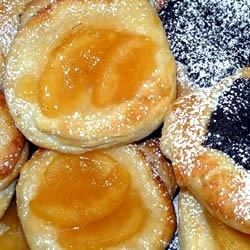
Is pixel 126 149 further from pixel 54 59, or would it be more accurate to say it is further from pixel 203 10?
pixel 203 10

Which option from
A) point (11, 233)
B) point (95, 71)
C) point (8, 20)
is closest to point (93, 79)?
point (95, 71)

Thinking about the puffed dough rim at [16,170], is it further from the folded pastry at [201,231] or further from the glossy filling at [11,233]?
the folded pastry at [201,231]

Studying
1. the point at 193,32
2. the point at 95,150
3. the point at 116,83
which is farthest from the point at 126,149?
the point at 193,32

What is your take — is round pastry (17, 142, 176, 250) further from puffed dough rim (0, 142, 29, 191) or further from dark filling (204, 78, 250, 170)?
dark filling (204, 78, 250, 170)

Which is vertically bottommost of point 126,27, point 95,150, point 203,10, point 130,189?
point 130,189

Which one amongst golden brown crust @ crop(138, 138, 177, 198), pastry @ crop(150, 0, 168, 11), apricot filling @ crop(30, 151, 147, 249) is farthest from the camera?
pastry @ crop(150, 0, 168, 11)

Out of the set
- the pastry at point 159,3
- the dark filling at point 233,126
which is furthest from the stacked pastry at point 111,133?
the pastry at point 159,3

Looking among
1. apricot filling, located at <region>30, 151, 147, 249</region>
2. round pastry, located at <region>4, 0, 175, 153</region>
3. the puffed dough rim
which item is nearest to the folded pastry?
apricot filling, located at <region>30, 151, 147, 249</region>
